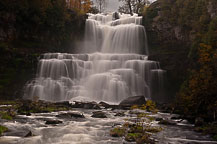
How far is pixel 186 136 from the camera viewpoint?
522 inches

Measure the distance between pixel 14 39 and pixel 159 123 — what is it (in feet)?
107

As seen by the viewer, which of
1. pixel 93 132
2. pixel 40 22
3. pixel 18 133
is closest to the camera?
pixel 18 133

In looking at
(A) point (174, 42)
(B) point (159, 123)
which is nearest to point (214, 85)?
(B) point (159, 123)

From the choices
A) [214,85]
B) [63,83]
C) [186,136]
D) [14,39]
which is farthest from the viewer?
[14,39]

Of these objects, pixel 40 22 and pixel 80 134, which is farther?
pixel 40 22

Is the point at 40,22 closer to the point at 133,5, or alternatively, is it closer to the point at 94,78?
the point at 94,78

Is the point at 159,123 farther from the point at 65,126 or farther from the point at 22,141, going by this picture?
the point at 22,141

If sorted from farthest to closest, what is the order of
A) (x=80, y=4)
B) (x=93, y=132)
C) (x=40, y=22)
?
(x=80, y=4)
(x=40, y=22)
(x=93, y=132)

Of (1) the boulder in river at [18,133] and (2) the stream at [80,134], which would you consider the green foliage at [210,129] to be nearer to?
(2) the stream at [80,134]

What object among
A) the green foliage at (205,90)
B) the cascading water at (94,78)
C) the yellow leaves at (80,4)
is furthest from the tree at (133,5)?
the green foliage at (205,90)

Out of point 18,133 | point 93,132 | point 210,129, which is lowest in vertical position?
point 93,132

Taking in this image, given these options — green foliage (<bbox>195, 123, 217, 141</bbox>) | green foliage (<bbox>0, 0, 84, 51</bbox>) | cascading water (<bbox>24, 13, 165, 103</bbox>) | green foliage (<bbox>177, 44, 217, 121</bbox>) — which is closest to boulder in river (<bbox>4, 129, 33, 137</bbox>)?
green foliage (<bbox>195, 123, 217, 141</bbox>)

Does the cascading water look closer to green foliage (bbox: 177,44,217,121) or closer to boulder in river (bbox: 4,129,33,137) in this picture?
green foliage (bbox: 177,44,217,121)

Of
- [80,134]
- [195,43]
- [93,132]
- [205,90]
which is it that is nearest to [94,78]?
[195,43]
